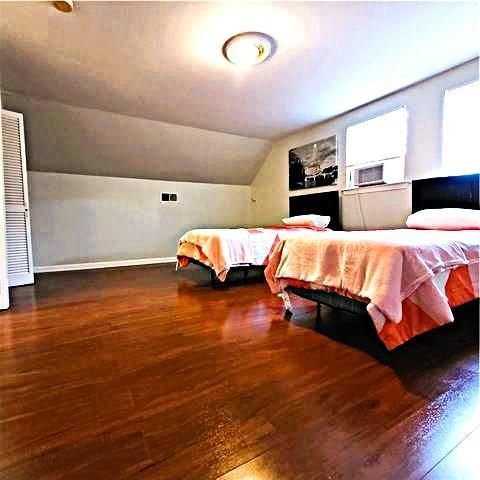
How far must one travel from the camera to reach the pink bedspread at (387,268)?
4.67 ft

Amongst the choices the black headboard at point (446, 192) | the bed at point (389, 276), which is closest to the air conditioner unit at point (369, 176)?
the black headboard at point (446, 192)

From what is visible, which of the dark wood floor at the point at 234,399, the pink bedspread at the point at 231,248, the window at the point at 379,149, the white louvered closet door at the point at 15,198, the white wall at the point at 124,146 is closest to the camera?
the dark wood floor at the point at 234,399

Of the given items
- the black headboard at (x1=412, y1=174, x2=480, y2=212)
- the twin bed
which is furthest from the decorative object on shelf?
the twin bed

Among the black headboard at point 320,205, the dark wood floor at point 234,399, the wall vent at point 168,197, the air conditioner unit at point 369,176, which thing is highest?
the air conditioner unit at point 369,176

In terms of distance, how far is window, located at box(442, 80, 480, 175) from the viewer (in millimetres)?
2932

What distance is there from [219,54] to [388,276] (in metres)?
2.59

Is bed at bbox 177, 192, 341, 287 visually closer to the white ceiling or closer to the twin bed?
the twin bed

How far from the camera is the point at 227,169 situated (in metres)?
6.01

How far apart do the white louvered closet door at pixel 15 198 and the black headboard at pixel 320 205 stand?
14.0 feet

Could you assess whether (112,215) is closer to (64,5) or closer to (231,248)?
(231,248)

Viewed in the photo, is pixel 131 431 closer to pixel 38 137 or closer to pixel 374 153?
pixel 374 153

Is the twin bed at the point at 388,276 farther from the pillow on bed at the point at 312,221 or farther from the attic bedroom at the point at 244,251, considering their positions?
the pillow on bed at the point at 312,221

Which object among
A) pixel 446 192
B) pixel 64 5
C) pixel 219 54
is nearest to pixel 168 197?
pixel 219 54

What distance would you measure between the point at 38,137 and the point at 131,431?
4.75 m
